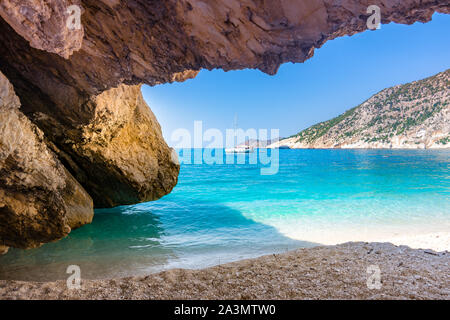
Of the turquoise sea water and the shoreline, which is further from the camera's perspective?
the turquoise sea water

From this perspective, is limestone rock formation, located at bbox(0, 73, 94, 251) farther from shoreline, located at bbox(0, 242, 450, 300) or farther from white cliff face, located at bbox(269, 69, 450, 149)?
white cliff face, located at bbox(269, 69, 450, 149)

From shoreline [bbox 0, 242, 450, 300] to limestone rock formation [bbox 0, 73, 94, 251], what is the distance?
111cm

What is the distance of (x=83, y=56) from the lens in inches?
182

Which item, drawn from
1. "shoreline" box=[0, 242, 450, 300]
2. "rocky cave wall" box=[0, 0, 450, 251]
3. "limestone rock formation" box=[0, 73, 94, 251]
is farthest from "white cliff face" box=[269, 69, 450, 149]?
"limestone rock formation" box=[0, 73, 94, 251]

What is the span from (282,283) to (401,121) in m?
90.1

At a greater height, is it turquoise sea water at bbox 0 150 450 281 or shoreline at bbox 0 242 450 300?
shoreline at bbox 0 242 450 300

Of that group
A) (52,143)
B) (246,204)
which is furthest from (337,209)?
(52,143)

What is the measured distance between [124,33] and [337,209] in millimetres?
10984

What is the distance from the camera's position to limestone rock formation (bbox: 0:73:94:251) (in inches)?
144

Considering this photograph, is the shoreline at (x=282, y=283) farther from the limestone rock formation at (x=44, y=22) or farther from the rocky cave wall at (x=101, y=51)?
the limestone rock formation at (x=44, y=22)

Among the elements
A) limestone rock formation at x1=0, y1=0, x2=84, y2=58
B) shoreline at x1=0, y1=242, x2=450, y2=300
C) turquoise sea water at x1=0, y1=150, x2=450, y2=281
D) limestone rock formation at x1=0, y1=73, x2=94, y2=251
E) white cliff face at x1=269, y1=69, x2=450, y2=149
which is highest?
white cliff face at x1=269, y1=69, x2=450, y2=149

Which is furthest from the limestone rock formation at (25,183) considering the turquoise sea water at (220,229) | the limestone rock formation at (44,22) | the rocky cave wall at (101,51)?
the turquoise sea water at (220,229)

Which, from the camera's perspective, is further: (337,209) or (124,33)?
(337,209)
